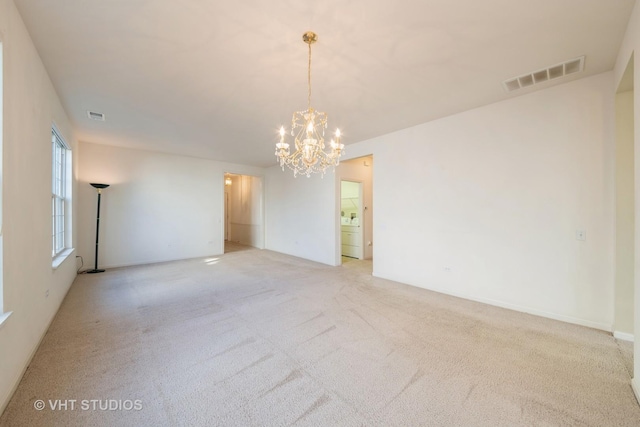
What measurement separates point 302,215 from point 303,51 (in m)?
4.67

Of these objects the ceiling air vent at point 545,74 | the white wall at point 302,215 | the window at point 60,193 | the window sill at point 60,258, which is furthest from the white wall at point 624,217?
the window at point 60,193

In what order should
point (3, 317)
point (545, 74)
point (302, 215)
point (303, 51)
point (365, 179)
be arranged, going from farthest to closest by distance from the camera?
1. point (302, 215)
2. point (365, 179)
3. point (545, 74)
4. point (303, 51)
5. point (3, 317)

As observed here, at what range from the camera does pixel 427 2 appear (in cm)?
172

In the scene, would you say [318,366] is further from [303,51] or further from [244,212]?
[244,212]

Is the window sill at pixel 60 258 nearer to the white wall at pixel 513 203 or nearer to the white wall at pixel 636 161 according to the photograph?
the white wall at pixel 513 203

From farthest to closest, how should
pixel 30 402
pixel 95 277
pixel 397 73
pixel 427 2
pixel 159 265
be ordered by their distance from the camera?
pixel 159 265 < pixel 95 277 < pixel 397 73 < pixel 427 2 < pixel 30 402

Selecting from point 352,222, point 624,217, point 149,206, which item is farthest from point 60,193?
point 624,217

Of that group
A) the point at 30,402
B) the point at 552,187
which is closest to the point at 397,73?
the point at 552,187

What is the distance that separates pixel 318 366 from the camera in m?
1.98

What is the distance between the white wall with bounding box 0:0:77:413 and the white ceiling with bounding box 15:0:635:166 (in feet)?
0.87

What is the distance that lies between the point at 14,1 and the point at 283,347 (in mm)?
3412

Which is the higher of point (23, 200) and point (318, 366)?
point (23, 200)

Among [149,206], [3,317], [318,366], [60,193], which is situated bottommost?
[318,366]

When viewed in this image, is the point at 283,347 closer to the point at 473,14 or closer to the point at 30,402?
the point at 30,402
